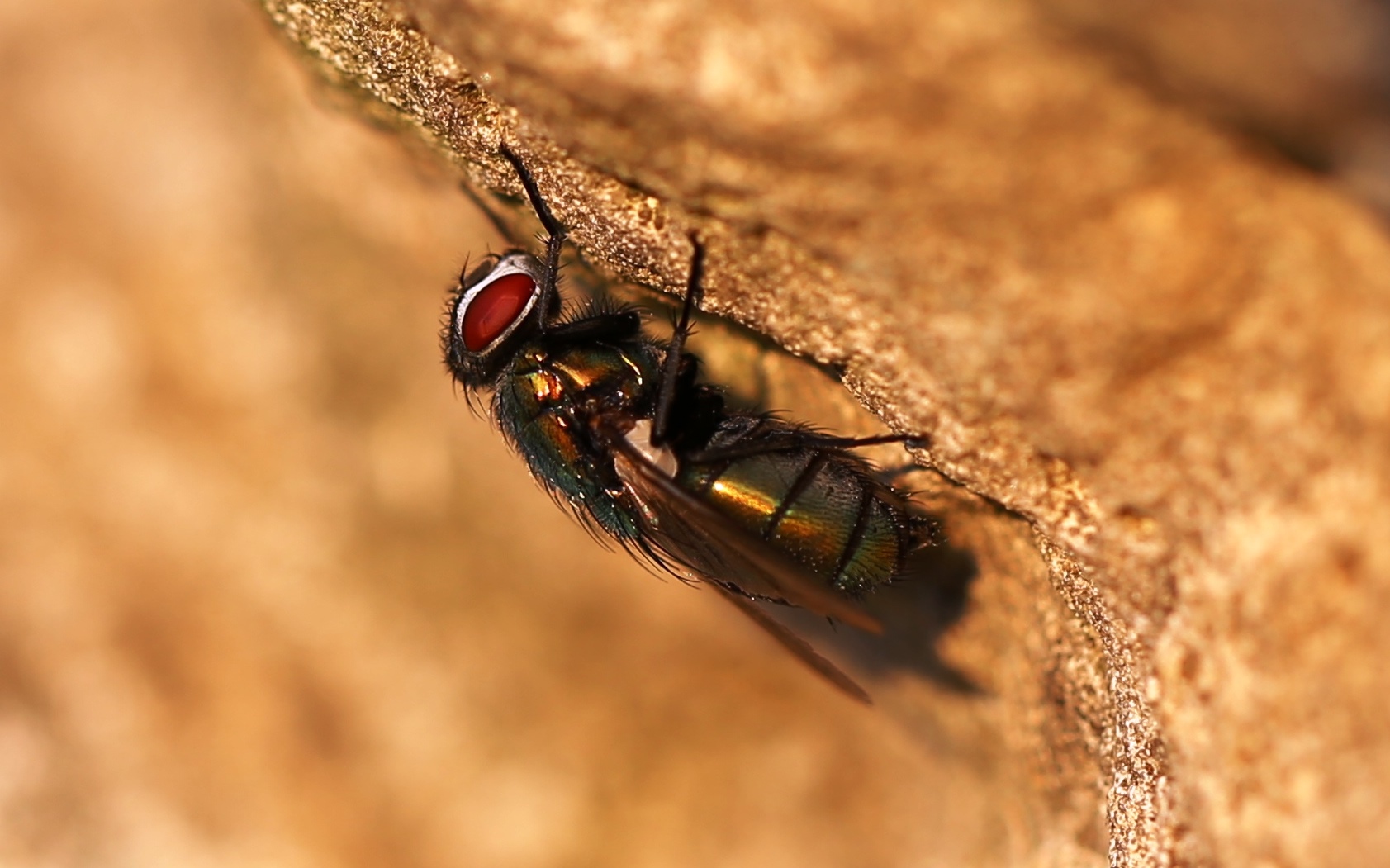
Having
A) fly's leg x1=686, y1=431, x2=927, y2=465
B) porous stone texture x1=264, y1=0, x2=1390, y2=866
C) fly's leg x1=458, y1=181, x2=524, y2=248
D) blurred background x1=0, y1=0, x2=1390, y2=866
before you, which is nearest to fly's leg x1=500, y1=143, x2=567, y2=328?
fly's leg x1=458, y1=181, x2=524, y2=248

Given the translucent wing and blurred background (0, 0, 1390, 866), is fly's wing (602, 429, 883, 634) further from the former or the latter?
blurred background (0, 0, 1390, 866)

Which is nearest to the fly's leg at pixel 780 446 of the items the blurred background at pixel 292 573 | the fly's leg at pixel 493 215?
the fly's leg at pixel 493 215

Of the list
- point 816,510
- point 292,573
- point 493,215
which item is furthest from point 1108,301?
point 292,573

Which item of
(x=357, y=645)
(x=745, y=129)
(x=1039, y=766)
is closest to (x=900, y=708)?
(x=1039, y=766)

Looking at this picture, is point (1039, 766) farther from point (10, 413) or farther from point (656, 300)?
point (10, 413)

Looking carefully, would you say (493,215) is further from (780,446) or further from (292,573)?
(292,573)
